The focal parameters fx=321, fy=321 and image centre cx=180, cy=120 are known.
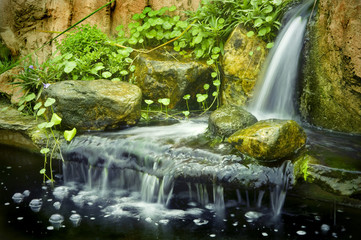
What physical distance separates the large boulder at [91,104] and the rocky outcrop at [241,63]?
1523 mm

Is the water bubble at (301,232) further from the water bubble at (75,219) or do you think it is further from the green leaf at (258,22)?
the green leaf at (258,22)

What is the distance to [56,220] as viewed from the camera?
9.80 feet

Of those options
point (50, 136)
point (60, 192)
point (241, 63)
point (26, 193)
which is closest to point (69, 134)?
point (50, 136)

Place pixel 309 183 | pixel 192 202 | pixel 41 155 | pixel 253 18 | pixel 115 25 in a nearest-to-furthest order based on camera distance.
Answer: pixel 309 183 → pixel 192 202 → pixel 41 155 → pixel 253 18 → pixel 115 25

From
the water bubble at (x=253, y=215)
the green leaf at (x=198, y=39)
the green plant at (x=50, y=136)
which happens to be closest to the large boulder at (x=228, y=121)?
the water bubble at (x=253, y=215)

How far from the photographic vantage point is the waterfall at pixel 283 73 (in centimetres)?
438

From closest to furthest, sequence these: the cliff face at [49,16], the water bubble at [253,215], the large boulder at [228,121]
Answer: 1. the water bubble at [253,215]
2. the large boulder at [228,121]
3. the cliff face at [49,16]

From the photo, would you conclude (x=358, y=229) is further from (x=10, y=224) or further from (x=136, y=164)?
(x=10, y=224)

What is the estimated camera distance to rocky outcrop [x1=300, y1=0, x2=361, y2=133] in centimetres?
354

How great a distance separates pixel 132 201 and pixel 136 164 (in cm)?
42

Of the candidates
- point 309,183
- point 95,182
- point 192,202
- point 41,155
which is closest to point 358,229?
point 309,183

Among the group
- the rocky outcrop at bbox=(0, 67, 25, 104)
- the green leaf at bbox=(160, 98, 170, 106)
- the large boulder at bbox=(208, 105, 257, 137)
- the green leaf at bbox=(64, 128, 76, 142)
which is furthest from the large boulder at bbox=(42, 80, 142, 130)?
the rocky outcrop at bbox=(0, 67, 25, 104)

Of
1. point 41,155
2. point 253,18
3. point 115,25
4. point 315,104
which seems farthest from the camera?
point 115,25

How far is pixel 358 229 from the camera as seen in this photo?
2.81m
